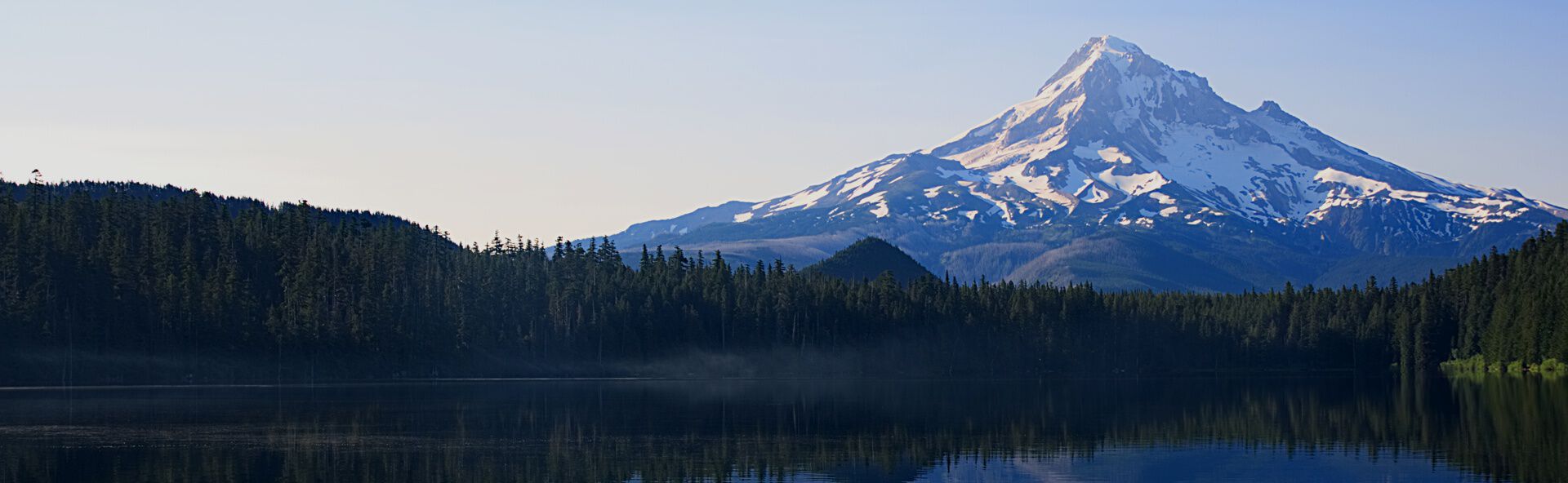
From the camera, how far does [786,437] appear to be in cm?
9562

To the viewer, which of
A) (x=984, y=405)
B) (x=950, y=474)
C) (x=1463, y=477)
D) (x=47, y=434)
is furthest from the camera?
(x=984, y=405)

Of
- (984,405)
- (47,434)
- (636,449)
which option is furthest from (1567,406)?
(47,434)

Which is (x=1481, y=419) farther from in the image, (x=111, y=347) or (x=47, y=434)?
(x=111, y=347)

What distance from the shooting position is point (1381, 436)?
94250 mm

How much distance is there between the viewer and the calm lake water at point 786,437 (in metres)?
74.3

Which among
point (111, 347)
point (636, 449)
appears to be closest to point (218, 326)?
point (111, 347)

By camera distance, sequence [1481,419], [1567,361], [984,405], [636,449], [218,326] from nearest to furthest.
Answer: [636,449], [1481,419], [984,405], [1567,361], [218,326]

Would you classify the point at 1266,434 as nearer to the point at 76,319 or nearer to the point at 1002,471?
the point at 1002,471

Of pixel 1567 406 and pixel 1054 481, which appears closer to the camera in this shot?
pixel 1054 481

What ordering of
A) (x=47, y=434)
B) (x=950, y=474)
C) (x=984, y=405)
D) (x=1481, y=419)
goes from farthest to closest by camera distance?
1. (x=984, y=405)
2. (x=1481, y=419)
3. (x=47, y=434)
4. (x=950, y=474)

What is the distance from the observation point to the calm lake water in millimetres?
74312

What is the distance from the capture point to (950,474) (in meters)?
74.8

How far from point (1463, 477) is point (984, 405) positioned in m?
65.5

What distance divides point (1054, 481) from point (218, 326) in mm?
146811
